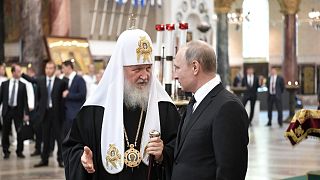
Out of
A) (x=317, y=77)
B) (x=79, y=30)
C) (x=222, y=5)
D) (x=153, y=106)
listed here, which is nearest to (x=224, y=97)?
(x=153, y=106)

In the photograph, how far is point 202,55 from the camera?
3.55m

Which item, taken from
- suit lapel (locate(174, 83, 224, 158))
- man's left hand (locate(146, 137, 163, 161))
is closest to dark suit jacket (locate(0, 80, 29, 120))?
man's left hand (locate(146, 137, 163, 161))

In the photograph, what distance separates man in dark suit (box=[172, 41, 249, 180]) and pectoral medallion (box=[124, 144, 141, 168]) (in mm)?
453

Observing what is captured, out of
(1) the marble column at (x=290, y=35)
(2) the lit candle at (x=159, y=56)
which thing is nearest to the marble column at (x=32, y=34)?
(2) the lit candle at (x=159, y=56)

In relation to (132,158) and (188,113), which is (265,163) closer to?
(132,158)

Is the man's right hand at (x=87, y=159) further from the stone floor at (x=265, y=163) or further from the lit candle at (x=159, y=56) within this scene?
the stone floor at (x=265, y=163)

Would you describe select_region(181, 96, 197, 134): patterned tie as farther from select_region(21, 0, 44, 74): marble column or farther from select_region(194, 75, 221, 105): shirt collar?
select_region(21, 0, 44, 74): marble column

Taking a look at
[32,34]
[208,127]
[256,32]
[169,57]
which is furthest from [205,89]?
[256,32]

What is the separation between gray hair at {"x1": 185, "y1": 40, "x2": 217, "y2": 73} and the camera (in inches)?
140

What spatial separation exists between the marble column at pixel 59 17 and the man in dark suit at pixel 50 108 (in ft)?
27.3

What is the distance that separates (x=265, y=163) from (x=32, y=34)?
9.19m

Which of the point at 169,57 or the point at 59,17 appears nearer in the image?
the point at 169,57

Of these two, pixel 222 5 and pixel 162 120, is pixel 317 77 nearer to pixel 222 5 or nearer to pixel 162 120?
pixel 222 5

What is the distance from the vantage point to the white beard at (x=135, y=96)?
13.7 feet
